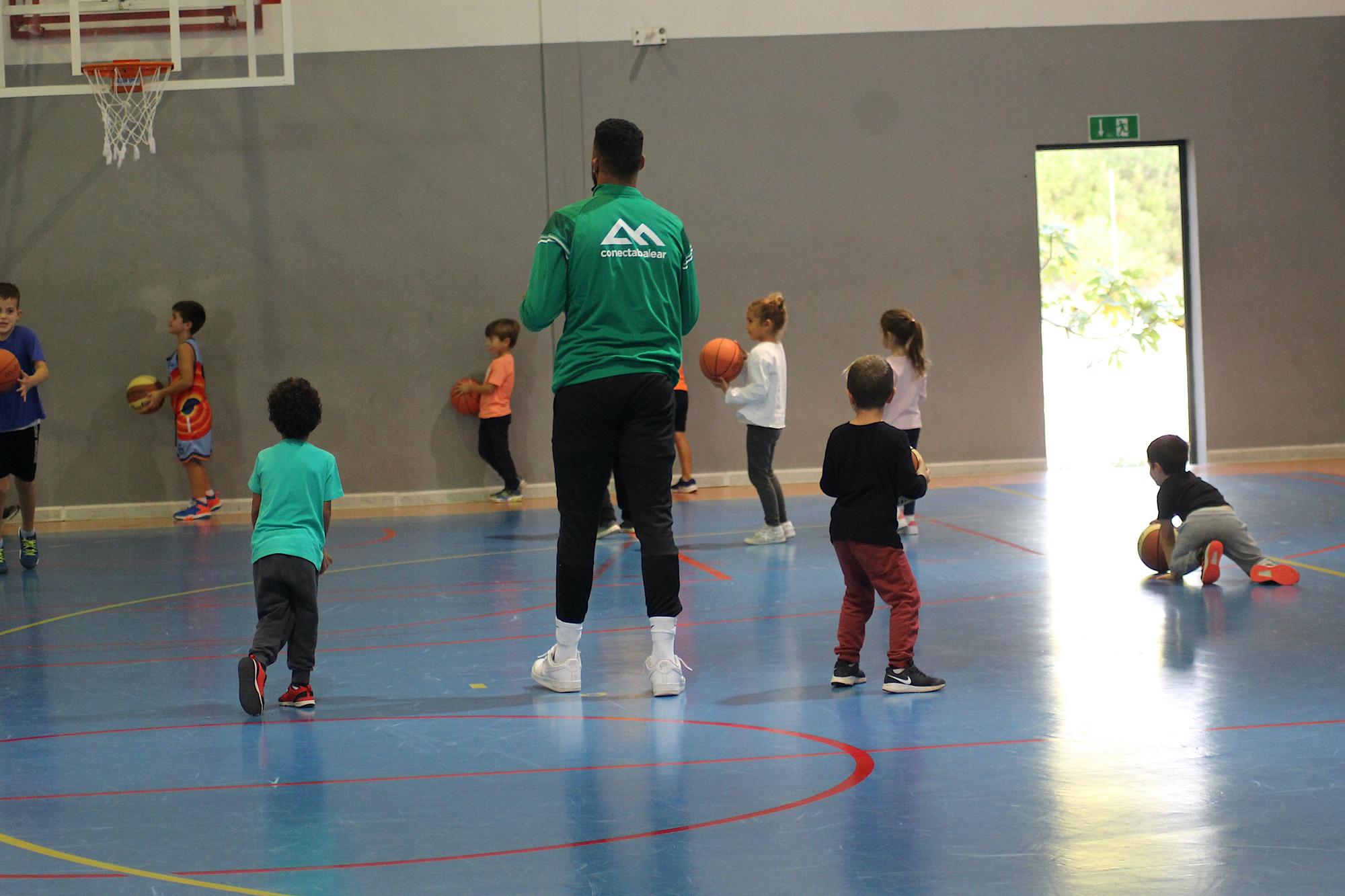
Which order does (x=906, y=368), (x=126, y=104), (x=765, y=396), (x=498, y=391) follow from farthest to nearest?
(x=498, y=391) < (x=126, y=104) < (x=906, y=368) < (x=765, y=396)

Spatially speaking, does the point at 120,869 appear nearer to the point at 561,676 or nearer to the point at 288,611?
the point at 288,611

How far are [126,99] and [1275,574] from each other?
30.7 ft

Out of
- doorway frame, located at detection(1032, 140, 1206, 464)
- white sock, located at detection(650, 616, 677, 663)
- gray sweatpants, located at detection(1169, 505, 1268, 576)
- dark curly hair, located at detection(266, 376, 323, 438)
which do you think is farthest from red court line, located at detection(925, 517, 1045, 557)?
dark curly hair, located at detection(266, 376, 323, 438)

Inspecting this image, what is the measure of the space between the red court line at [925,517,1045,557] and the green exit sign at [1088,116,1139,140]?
485cm

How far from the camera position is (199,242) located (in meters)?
11.5

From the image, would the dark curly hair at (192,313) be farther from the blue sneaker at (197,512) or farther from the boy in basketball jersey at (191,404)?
the blue sneaker at (197,512)

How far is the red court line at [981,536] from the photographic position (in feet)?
24.7

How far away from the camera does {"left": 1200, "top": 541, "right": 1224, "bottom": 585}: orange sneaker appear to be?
6242 mm

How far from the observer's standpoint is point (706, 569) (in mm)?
7344


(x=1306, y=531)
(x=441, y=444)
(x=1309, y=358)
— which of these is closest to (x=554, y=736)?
(x=1306, y=531)

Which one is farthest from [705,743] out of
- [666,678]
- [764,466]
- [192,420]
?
[192,420]

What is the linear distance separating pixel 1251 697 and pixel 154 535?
7.97m

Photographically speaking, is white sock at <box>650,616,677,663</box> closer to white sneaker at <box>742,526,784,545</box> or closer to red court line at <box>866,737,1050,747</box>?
red court line at <box>866,737,1050,747</box>

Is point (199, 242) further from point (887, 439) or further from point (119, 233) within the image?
point (887, 439)
